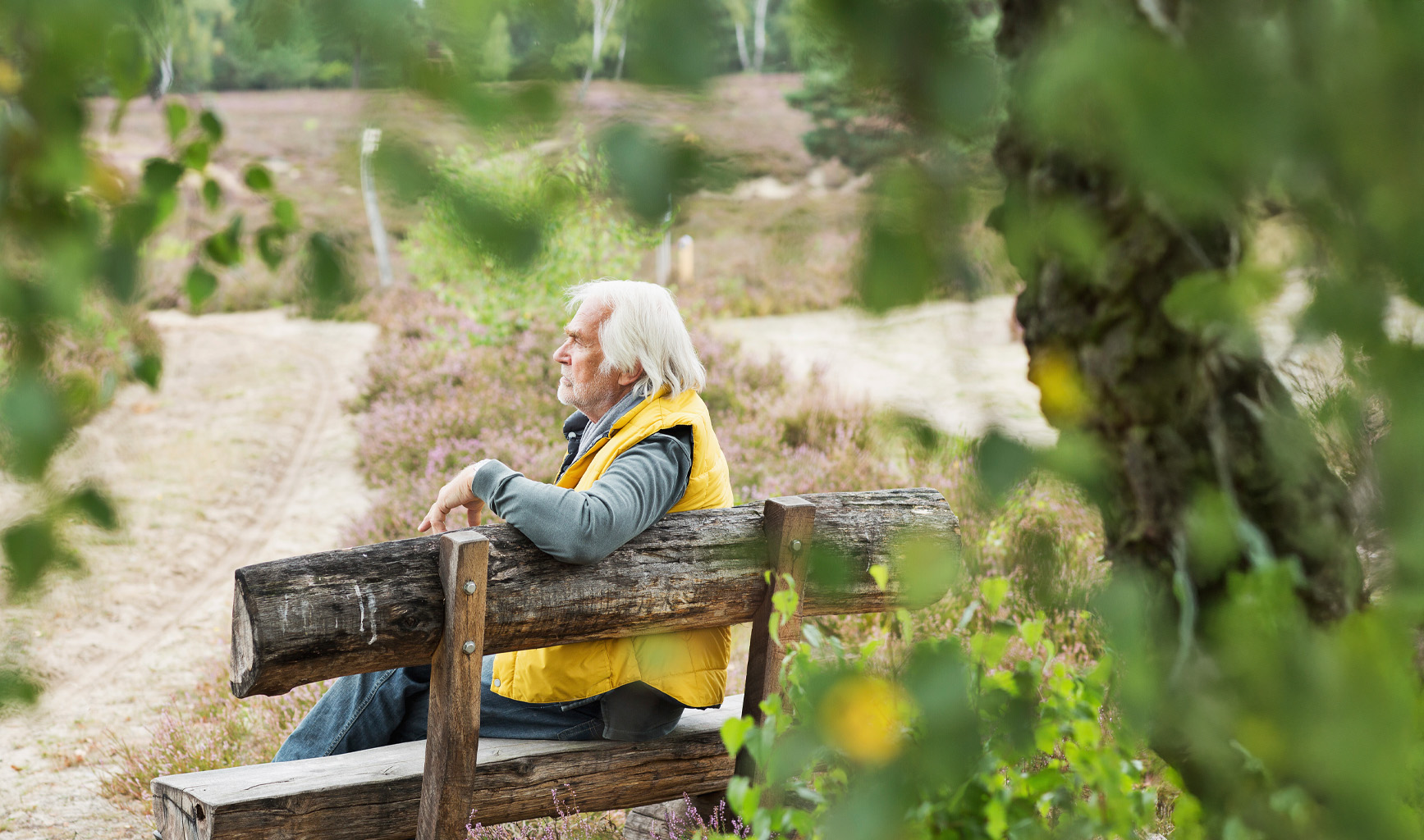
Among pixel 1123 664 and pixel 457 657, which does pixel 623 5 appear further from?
pixel 457 657

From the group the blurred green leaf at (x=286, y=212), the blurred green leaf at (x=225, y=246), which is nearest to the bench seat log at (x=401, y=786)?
the blurred green leaf at (x=225, y=246)

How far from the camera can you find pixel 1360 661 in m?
0.57

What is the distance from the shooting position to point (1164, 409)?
93cm

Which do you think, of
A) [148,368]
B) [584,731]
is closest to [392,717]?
[584,731]

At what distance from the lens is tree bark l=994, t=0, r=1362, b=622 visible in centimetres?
76

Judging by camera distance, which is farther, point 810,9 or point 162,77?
point 162,77

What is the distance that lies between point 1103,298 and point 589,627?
5.08 ft

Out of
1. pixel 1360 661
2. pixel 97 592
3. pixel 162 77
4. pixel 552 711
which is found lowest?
pixel 97 592

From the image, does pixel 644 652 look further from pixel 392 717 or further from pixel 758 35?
pixel 758 35

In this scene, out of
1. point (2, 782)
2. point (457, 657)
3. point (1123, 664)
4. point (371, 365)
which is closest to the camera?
point (1123, 664)

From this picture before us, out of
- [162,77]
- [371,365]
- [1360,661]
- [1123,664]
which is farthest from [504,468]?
[371,365]

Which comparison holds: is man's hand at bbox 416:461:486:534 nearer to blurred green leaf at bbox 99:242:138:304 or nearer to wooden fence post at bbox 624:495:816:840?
wooden fence post at bbox 624:495:816:840

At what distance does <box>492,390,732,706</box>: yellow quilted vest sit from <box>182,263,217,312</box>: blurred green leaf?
60.1 inches

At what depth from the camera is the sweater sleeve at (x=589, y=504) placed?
6.85ft
